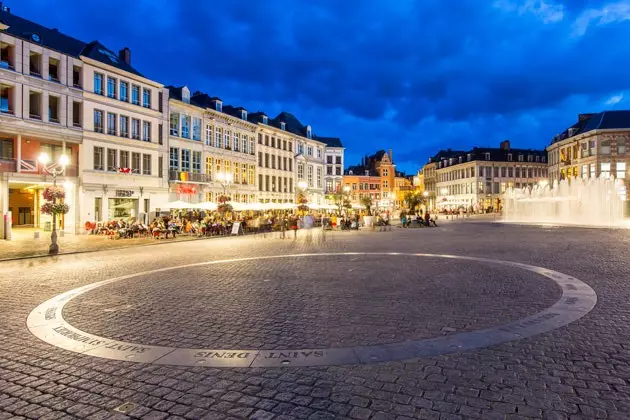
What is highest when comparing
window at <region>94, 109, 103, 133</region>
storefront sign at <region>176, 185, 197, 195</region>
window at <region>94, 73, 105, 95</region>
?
window at <region>94, 73, 105, 95</region>

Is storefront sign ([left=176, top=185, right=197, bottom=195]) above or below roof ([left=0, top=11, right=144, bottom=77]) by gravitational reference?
below

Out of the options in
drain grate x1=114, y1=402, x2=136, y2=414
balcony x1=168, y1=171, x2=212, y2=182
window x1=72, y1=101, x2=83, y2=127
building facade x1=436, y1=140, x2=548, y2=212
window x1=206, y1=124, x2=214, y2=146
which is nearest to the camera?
drain grate x1=114, y1=402, x2=136, y2=414

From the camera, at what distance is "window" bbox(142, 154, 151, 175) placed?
133 ft

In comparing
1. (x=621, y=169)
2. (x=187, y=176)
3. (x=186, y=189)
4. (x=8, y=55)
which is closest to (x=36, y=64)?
(x=8, y=55)

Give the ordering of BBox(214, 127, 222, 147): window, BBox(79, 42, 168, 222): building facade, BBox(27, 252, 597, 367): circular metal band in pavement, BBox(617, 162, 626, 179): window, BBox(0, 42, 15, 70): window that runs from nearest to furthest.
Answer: BBox(27, 252, 597, 367): circular metal band in pavement < BBox(0, 42, 15, 70): window < BBox(79, 42, 168, 222): building facade < BBox(214, 127, 222, 147): window < BBox(617, 162, 626, 179): window

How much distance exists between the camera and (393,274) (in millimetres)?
12414

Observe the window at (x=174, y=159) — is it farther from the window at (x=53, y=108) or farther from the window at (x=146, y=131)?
the window at (x=53, y=108)

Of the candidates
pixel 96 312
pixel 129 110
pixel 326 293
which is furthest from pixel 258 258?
pixel 129 110

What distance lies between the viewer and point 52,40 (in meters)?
33.9

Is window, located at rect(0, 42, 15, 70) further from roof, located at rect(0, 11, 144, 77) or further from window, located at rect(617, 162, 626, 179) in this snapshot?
window, located at rect(617, 162, 626, 179)

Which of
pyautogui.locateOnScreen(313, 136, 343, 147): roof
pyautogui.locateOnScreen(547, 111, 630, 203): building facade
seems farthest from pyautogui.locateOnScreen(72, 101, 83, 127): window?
pyautogui.locateOnScreen(547, 111, 630, 203): building facade

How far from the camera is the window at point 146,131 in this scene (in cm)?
4041

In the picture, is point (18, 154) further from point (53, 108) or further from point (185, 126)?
point (185, 126)

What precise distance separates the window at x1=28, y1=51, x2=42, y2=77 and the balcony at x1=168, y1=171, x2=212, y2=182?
15289 mm
